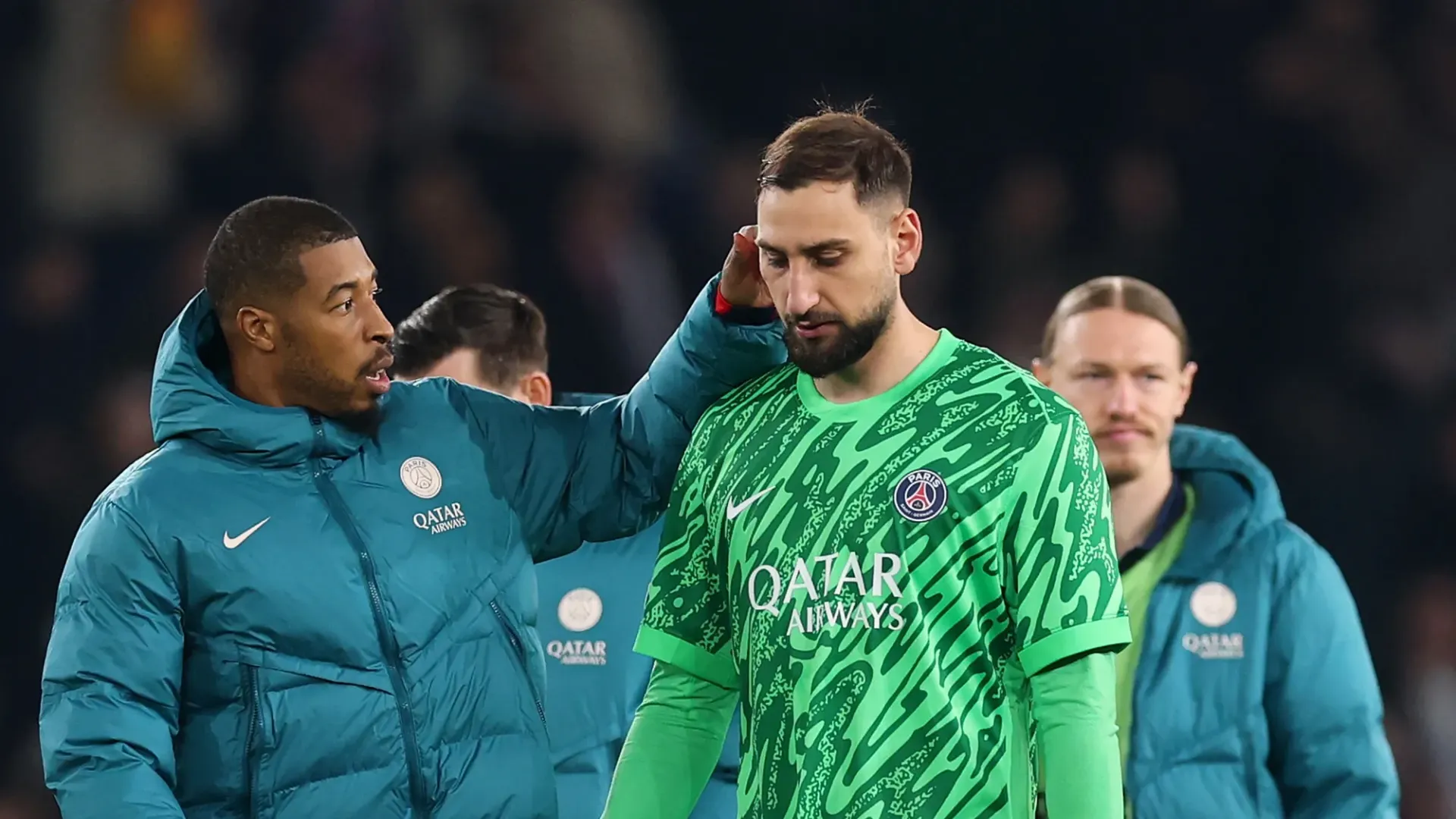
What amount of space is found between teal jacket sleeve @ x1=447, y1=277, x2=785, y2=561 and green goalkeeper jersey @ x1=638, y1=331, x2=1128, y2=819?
0.94ft

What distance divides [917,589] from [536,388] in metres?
1.70

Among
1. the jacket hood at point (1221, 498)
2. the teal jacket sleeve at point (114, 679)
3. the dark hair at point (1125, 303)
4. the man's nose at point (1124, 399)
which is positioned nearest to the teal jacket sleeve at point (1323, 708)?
the jacket hood at point (1221, 498)

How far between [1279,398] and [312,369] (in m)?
3.93

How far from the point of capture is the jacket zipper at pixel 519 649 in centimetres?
245

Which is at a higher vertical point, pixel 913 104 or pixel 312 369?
pixel 913 104

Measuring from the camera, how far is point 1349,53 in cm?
607

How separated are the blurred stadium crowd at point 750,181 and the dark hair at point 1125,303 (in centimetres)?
203

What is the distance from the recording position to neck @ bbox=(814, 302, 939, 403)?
2.22 m

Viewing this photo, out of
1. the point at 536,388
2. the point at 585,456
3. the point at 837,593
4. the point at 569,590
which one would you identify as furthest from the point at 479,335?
the point at 837,593

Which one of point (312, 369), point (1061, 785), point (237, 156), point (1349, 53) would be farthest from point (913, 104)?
point (1061, 785)

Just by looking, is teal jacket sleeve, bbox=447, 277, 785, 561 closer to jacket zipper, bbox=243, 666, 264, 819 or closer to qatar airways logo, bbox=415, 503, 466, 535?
qatar airways logo, bbox=415, 503, 466, 535

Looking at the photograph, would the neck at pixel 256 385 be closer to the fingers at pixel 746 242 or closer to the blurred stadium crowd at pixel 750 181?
the fingers at pixel 746 242

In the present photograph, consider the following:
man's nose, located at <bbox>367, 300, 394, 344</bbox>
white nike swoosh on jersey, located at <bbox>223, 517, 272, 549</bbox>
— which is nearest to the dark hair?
man's nose, located at <bbox>367, 300, 394, 344</bbox>

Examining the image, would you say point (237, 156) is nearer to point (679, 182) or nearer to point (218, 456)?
point (679, 182)
